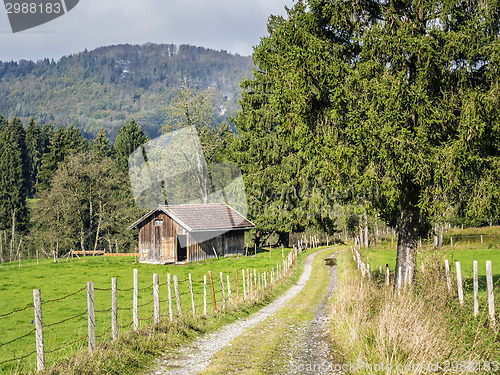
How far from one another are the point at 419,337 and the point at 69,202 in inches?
2240

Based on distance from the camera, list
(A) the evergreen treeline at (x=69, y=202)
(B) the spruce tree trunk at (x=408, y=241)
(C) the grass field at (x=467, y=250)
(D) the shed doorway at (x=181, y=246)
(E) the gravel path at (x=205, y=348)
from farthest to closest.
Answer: (A) the evergreen treeline at (x=69, y=202)
(D) the shed doorway at (x=181, y=246)
(C) the grass field at (x=467, y=250)
(B) the spruce tree trunk at (x=408, y=241)
(E) the gravel path at (x=205, y=348)

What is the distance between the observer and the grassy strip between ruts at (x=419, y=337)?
783 centimetres

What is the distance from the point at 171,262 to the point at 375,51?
32.5 m

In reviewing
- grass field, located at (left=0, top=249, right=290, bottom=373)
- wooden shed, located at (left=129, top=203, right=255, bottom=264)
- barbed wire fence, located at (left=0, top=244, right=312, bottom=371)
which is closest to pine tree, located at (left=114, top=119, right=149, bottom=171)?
grass field, located at (left=0, top=249, right=290, bottom=373)

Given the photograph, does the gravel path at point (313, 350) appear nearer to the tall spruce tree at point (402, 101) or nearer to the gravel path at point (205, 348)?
the gravel path at point (205, 348)

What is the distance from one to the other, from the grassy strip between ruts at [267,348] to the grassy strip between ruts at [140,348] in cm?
140

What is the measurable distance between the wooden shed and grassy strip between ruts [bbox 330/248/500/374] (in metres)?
31.5

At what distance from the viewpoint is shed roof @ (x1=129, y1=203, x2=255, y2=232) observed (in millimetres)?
43691

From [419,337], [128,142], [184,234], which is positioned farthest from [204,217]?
[128,142]

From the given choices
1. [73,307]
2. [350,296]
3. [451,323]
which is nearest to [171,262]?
[73,307]

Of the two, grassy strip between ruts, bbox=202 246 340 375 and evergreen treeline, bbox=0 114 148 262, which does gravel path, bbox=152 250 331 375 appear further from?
evergreen treeline, bbox=0 114 148 262

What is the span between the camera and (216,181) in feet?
196

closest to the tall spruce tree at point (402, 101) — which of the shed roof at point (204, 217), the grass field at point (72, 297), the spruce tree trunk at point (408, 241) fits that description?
the spruce tree trunk at point (408, 241)

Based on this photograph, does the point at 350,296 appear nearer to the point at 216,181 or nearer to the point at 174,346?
the point at 174,346
